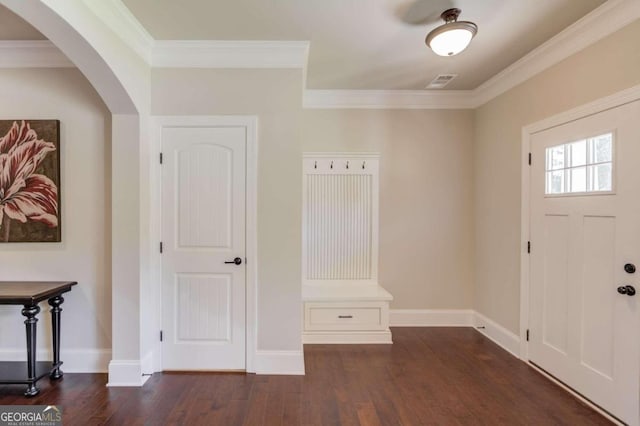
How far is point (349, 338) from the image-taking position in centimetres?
348

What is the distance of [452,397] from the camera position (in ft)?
8.05

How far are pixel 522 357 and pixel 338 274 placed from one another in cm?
199

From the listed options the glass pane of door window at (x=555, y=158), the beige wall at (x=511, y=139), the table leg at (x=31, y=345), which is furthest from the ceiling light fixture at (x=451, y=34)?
the table leg at (x=31, y=345)

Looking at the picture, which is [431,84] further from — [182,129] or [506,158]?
[182,129]

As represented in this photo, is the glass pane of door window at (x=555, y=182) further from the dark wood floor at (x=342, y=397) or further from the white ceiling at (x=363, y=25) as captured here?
the dark wood floor at (x=342, y=397)

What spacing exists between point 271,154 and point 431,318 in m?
2.78

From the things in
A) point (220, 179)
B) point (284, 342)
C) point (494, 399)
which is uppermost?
point (220, 179)

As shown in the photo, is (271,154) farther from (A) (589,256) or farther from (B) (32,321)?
(A) (589,256)

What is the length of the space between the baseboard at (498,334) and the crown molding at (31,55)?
4.74m

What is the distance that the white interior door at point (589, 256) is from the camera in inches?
83.6

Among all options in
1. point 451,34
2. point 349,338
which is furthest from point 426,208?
point 451,34

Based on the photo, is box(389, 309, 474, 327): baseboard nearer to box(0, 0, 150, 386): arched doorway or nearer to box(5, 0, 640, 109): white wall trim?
box(5, 0, 640, 109): white wall trim

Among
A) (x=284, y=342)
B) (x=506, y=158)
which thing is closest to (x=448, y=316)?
(x=506, y=158)

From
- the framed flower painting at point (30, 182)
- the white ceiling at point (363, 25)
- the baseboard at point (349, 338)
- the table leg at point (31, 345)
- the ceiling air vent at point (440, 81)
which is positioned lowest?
the baseboard at point (349, 338)
